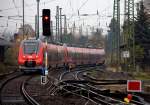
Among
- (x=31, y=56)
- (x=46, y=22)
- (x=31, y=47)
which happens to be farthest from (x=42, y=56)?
(x=46, y=22)

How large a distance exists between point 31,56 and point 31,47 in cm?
77

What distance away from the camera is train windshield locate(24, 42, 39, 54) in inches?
1617

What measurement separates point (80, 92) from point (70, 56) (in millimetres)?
36815

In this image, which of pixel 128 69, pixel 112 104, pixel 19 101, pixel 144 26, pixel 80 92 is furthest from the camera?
pixel 144 26

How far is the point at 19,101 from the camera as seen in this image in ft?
63.3

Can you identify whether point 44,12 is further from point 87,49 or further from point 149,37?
point 87,49

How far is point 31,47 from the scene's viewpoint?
135 ft

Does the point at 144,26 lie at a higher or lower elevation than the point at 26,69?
higher

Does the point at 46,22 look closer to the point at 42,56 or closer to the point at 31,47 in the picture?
the point at 42,56

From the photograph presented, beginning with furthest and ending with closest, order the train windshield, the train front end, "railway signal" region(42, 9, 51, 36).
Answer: the train windshield → the train front end → "railway signal" region(42, 9, 51, 36)

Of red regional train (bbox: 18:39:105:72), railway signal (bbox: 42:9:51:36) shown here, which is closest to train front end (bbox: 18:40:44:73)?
red regional train (bbox: 18:39:105:72)

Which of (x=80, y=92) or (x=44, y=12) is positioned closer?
(x=80, y=92)

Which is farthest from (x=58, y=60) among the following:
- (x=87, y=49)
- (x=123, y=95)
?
(x=123, y=95)

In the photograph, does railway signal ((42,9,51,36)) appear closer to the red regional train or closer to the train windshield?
the red regional train
